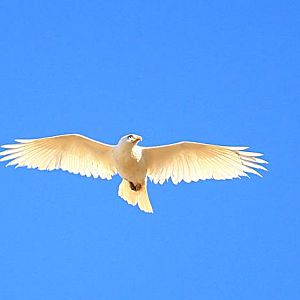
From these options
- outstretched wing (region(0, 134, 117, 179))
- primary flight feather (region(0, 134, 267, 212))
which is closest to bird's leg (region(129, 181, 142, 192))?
primary flight feather (region(0, 134, 267, 212))

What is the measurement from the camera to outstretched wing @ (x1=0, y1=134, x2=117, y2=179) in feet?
82.8

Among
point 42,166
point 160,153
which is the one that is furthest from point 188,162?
point 42,166

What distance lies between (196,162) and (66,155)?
2323mm

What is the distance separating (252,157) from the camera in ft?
81.1

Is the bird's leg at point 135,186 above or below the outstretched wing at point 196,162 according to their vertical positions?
below

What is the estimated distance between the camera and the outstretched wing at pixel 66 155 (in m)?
25.2

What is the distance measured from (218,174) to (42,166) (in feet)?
10.2

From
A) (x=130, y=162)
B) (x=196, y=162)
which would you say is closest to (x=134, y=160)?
(x=130, y=162)

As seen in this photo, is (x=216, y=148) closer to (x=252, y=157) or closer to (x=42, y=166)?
(x=252, y=157)

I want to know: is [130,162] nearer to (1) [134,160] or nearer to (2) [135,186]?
(1) [134,160]

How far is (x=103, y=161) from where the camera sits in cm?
2553

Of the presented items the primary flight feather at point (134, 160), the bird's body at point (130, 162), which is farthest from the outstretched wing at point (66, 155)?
the bird's body at point (130, 162)

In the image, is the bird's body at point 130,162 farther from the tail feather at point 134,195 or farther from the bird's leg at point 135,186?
the tail feather at point 134,195

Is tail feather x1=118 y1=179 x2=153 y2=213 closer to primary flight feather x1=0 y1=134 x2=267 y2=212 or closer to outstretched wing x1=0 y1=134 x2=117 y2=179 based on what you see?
primary flight feather x1=0 y1=134 x2=267 y2=212
